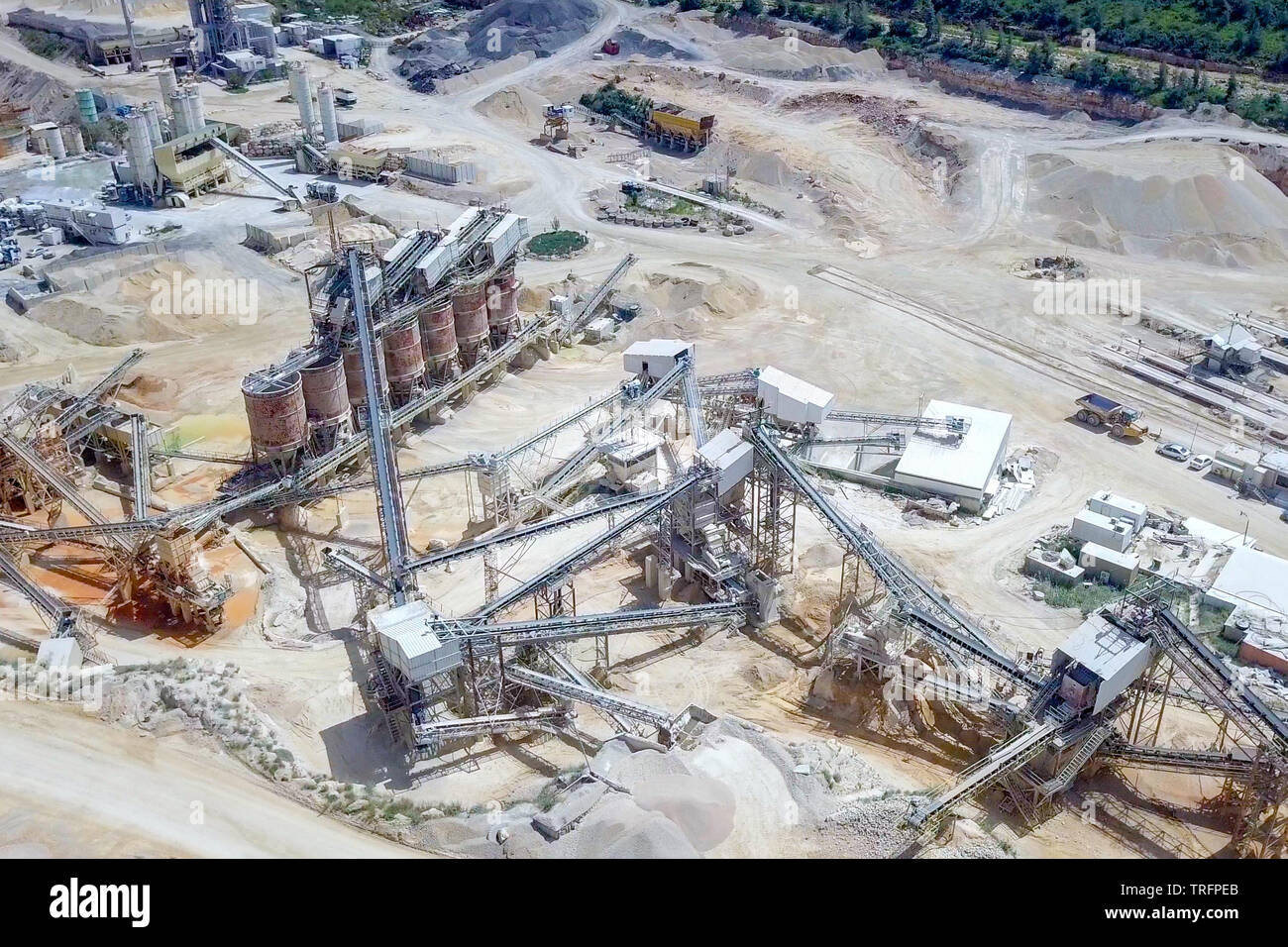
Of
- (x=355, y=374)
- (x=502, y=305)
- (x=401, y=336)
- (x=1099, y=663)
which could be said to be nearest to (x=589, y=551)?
(x=1099, y=663)

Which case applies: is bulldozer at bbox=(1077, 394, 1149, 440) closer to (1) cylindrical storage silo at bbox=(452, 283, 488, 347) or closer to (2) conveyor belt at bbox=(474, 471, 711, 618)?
(2) conveyor belt at bbox=(474, 471, 711, 618)

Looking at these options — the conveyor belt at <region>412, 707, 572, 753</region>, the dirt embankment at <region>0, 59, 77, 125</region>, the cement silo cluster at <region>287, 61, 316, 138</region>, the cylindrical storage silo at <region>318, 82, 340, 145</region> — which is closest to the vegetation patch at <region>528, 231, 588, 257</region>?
the cylindrical storage silo at <region>318, 82, 340, 145</region>

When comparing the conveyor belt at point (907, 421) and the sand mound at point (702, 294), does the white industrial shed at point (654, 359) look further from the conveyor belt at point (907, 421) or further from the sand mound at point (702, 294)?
the sand mound at point (702, 294)

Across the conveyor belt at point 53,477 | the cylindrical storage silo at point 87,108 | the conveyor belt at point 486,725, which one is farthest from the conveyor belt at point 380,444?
the cylindrical storage silo at point 87,108

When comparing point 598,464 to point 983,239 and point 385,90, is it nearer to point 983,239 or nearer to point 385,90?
point 983,239

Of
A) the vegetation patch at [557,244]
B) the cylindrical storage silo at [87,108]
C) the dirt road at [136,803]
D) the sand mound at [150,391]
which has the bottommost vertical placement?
the sand mound at [150,391]

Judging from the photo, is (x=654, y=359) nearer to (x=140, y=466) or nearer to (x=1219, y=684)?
(x=140, y=466)
